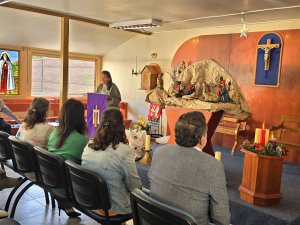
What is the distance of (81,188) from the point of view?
1.99 m

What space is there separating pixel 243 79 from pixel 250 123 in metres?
0.81

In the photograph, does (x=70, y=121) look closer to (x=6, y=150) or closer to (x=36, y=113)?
(x=36, y=113)

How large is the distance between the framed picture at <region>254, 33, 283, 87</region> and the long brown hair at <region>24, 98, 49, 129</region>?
3.85m

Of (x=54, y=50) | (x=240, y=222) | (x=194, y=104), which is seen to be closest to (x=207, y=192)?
(x=240, y=222)

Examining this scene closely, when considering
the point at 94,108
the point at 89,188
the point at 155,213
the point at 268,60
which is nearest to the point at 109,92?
the point at 94,108

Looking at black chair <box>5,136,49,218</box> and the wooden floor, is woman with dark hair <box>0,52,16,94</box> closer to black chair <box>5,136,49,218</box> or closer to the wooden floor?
the wooden floor

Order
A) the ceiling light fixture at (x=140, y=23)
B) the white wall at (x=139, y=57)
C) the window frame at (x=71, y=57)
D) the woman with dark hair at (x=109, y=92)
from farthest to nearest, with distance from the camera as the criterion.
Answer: the window frame at (x=71, y=57) → the white wall at (x=139, y=57) → the ceiling light fixture at (x=140, y=23) → the woman with dark hair at (x=109, y=92)

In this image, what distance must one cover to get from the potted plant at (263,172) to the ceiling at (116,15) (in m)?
2.30

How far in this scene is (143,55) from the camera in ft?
24.8

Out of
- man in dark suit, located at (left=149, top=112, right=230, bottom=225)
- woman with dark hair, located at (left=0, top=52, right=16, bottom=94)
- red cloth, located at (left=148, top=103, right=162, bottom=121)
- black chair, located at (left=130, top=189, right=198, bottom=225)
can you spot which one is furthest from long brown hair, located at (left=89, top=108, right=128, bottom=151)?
woman with dark hair, located at (left=0, top=52, right=16, bottom=94)

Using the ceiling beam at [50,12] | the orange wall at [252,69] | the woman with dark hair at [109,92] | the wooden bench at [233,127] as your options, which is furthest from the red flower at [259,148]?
the ceiling beam at [50,12]

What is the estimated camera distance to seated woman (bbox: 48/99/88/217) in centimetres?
238

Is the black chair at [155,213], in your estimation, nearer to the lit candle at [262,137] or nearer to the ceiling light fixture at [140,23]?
the lit candle at [262,137]

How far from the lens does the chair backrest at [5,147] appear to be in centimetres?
284
